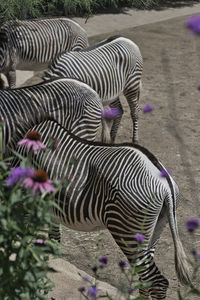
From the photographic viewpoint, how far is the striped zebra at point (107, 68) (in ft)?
23.2

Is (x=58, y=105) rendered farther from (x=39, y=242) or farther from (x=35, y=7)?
(x=35, y=7)

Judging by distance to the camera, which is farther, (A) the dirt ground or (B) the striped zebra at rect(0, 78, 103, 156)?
(B) the striped zebra at rect(0, 78, 103, 156)

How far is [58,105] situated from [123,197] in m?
1.89

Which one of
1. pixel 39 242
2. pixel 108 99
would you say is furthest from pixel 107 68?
pixel 39 242

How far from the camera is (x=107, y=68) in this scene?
7262 millimetres

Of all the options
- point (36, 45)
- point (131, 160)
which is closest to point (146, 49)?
point (36, 45)

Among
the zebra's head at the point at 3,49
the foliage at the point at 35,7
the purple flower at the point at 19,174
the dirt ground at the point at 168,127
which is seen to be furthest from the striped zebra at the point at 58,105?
the purple flower at the point at 19,174

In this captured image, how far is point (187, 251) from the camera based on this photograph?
18.4 feet

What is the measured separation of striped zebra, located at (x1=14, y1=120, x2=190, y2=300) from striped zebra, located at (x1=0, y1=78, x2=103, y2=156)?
115 centimetres

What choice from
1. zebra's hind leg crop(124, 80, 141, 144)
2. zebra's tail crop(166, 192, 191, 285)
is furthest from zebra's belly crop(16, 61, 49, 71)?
zebra's tail crop(166, 192, 191, 285)

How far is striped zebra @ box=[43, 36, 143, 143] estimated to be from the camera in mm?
7070

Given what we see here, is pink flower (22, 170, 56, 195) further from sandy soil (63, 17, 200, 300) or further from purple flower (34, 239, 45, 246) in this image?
sandy soil (63, 17, 200, 300)

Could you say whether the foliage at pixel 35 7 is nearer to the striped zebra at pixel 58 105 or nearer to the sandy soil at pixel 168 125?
the sandy soil at pixel 168 125

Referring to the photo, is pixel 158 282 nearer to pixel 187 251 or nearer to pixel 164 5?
pixel 187 251
